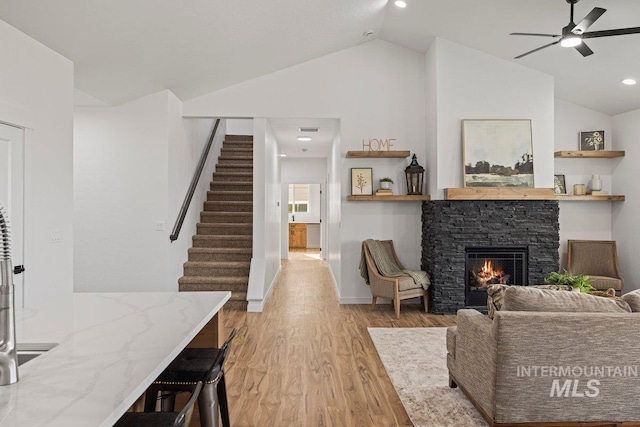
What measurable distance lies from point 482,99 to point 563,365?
3933 millimetres

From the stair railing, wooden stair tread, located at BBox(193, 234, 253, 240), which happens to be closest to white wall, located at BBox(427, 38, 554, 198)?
wooden stair tread, located at BBox(193, 234, 253, 240)

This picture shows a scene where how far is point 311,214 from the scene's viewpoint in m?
13.4

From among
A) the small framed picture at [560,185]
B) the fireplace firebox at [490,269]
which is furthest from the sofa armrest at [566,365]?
the small framed picture at [560,185]

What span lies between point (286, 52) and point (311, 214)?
26.7ft

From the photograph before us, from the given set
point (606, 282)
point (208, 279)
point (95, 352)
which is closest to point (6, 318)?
point (95, 352)

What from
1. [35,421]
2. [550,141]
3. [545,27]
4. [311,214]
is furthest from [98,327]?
[311,214]

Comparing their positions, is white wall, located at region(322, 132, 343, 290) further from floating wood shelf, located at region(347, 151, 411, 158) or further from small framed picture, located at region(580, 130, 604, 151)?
small framed picture, located at region(580, 130, 604, 151)

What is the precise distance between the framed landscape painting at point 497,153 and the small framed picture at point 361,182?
1233mm

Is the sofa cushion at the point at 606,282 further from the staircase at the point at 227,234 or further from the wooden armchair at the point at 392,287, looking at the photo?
the staircase at the point at 227,234

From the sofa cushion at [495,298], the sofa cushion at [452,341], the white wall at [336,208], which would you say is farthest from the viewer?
the white wall at [336,208]

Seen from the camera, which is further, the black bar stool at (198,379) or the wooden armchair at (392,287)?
the wooden armchair at (392,287)

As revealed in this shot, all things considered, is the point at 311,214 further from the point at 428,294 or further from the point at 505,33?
the point at 505,33

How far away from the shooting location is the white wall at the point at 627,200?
231 inches

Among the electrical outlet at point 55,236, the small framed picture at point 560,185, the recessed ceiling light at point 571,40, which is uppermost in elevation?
the recessed ceiling light at point 571,40
